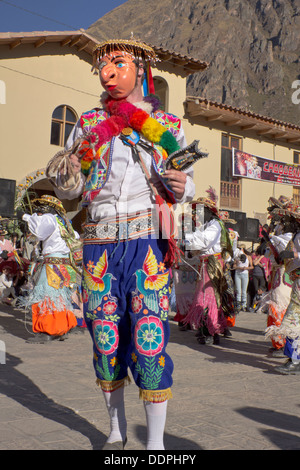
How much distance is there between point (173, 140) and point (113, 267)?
0.75 metres

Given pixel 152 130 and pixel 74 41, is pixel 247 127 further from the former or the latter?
pixel 152 130

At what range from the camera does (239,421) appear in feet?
10.9

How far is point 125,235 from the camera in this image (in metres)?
2.63

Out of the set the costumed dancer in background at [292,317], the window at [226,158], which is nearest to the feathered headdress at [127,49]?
the costumed dancer in background at [292,317]

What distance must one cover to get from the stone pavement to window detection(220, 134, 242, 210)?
15493mm

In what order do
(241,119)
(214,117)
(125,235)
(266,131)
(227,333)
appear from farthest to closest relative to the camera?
(266,131) < (241,119) < (214,117) < (227,333) < (125,235)

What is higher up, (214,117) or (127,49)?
(214,117)

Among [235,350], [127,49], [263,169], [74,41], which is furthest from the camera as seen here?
[263,169]

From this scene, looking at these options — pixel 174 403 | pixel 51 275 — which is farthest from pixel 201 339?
pixel 174 403

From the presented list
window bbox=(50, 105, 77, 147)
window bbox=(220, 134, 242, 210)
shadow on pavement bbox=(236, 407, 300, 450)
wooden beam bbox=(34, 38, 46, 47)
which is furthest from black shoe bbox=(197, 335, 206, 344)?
window bbox=(220, 134, 242, 210)

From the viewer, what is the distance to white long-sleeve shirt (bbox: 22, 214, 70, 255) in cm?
638

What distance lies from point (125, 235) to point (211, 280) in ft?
14.4

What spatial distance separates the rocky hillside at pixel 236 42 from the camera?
98.9 meters
